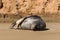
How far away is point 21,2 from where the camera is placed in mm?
20766

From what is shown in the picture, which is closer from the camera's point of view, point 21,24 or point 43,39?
point 43,39

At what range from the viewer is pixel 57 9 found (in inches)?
763

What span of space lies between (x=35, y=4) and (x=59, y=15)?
3819mm

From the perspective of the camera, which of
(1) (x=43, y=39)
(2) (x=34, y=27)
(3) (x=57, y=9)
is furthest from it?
(3) (x=57, y=9)

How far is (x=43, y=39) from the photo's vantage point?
714cm

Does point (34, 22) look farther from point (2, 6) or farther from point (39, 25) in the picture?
point (2, 6)

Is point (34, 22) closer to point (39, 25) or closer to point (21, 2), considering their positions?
point (39, 25)

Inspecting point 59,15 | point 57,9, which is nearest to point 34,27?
point 59,15

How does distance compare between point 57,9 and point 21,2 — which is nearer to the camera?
point 57,9

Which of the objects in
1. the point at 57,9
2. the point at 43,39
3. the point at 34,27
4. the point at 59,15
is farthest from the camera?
the point at 57,9

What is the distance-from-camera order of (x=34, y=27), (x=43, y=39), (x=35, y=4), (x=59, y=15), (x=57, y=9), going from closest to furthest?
1. (x=43, y=39)
2. (x=34, y=27)
3. (x=59, y=15)
4. (x=57, y=9)
5. (x=35, y=4)

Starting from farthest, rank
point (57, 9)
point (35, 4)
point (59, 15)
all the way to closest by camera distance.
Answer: point (35, 4), point (57, 9), point (59, 15)

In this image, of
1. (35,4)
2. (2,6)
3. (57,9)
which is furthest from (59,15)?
(2,6)

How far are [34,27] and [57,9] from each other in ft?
33.6
